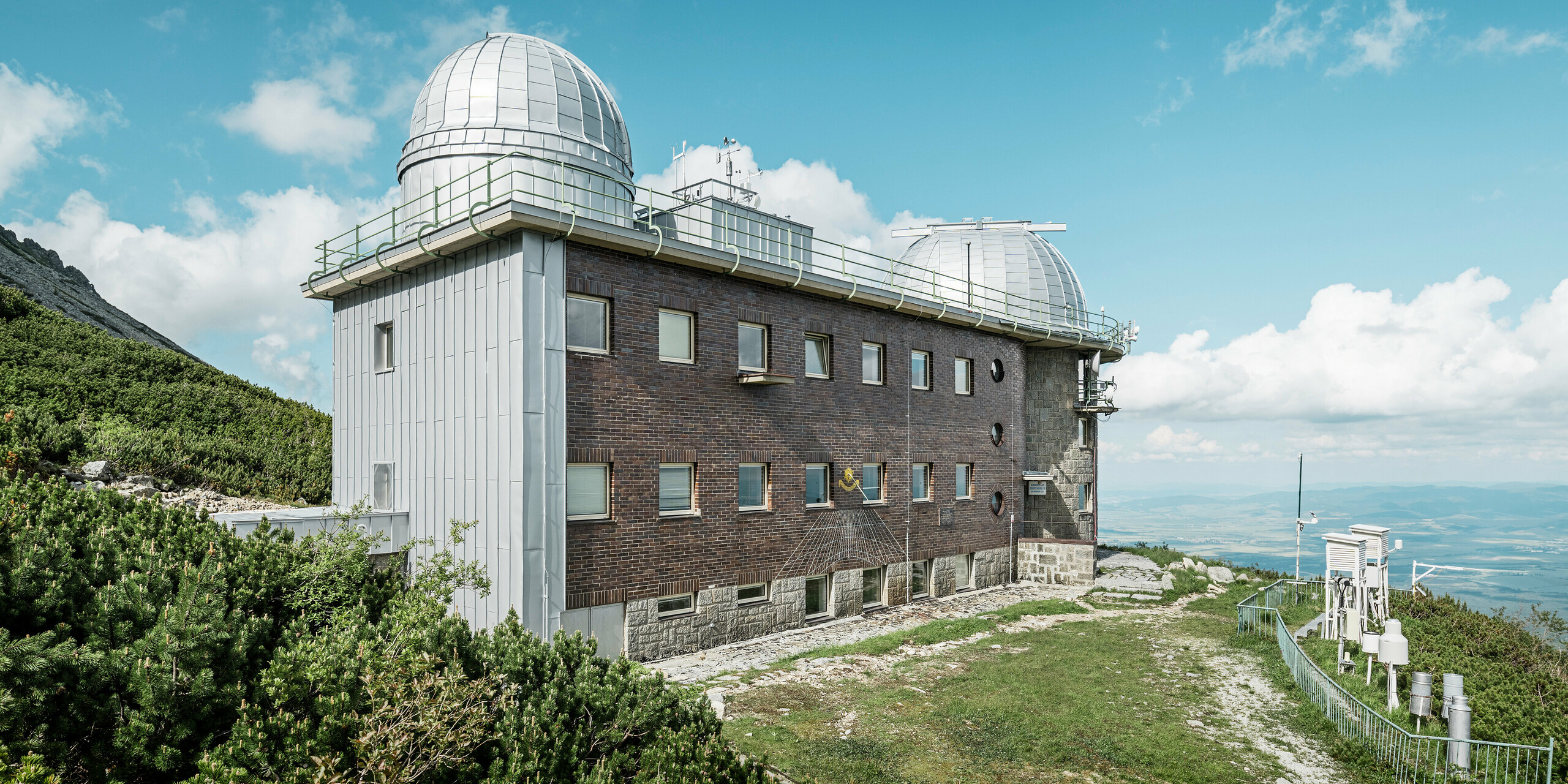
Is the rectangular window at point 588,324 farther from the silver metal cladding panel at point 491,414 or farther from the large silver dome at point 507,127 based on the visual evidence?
the large silver dome at point 507,127

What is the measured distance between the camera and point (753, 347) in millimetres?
18469

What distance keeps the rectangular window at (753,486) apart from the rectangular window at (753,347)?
2272mm

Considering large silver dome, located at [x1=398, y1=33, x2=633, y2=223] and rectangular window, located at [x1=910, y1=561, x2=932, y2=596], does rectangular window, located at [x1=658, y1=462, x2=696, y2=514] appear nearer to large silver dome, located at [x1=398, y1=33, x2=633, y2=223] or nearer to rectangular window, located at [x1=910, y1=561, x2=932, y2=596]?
large silver dome, located at [x1=398, y1=33, x2=633, y2=223]

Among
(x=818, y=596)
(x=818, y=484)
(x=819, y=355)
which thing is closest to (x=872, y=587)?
(x=818, y=596)

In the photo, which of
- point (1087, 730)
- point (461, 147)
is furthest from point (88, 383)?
point (1087, 730)

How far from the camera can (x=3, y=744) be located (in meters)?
5.05

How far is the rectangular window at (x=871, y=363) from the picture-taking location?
2142 cm

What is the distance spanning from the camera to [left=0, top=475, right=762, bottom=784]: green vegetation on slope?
5.92m

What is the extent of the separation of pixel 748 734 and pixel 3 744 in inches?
323

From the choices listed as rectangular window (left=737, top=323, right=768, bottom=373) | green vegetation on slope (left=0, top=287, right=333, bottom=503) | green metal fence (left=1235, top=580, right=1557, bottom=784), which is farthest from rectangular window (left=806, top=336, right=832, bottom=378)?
green vegetation on slope (left=0, top=287, right=333, bottom=503)

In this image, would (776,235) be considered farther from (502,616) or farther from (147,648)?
(147,648)

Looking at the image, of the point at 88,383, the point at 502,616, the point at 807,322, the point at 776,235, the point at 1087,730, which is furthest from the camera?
the point at 88,383

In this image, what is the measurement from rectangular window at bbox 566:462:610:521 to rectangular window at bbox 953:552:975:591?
12.9m

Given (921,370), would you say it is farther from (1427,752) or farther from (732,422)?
(1427,752)
